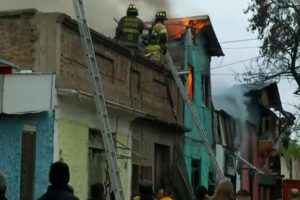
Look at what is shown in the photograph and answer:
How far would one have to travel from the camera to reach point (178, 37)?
2303 centimetres

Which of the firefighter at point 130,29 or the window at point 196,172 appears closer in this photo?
the firefighter at point 130,29

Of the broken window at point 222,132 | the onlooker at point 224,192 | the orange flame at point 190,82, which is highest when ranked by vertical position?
the orange flame at point 190,82

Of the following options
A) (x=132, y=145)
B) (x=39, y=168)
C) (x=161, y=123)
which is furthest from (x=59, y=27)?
(x=161, y=123)

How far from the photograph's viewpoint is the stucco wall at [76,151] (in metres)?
13.8

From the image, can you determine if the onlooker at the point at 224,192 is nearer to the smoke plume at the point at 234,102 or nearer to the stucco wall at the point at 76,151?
the stucco wall at the point at 76,151

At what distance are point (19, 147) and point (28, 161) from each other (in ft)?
1.48

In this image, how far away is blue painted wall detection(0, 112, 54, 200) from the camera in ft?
40.9

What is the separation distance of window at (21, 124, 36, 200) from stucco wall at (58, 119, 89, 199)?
661mm

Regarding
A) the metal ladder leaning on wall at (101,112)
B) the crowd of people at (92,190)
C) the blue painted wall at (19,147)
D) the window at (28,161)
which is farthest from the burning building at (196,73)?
the crowd of people at (92,190)

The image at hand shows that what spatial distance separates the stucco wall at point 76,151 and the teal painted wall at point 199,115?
22.4ft

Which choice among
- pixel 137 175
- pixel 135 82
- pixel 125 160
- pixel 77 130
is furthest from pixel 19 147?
pixel 135 82

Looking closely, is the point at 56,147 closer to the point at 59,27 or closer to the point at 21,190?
the point at 21,190

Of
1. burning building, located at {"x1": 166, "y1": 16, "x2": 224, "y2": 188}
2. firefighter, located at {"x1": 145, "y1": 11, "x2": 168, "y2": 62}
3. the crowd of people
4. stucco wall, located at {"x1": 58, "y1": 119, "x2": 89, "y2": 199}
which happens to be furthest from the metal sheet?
burning building, located at {"x1": 166, "y1": 16, "x2": 224, "y2": 188}

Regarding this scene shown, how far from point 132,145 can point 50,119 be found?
4199 mm
